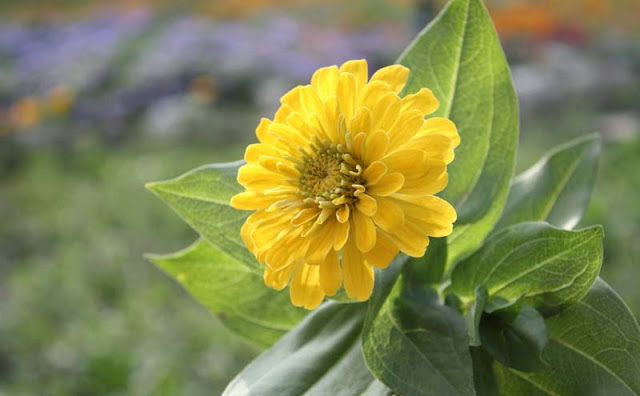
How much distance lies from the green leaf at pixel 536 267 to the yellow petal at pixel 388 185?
0.30 ft

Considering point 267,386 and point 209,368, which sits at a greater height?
point 267,386

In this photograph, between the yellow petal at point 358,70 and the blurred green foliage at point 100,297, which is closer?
the yellow petal at point 358,70

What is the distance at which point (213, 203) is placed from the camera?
1.34 ft

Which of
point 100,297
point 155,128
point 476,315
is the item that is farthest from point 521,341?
point 155,128

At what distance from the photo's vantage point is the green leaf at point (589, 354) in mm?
358

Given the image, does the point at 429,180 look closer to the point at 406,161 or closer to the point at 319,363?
the point at 406,161

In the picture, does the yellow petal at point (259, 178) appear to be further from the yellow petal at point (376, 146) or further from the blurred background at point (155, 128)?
the blurred background at point (155, 128)

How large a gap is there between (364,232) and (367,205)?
0.01m

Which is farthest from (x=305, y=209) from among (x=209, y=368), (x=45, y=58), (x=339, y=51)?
(x=45, y=58)

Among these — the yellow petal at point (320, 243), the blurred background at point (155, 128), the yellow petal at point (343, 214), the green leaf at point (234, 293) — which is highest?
the yellow petal at point (343, 214)

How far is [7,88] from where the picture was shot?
451 centimetres

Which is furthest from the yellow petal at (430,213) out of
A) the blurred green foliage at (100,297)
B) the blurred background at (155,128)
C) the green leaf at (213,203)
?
the blurred green foliage at (100,297)

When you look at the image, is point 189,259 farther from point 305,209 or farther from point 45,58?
point 45,58

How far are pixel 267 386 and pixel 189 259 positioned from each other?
143 mm
